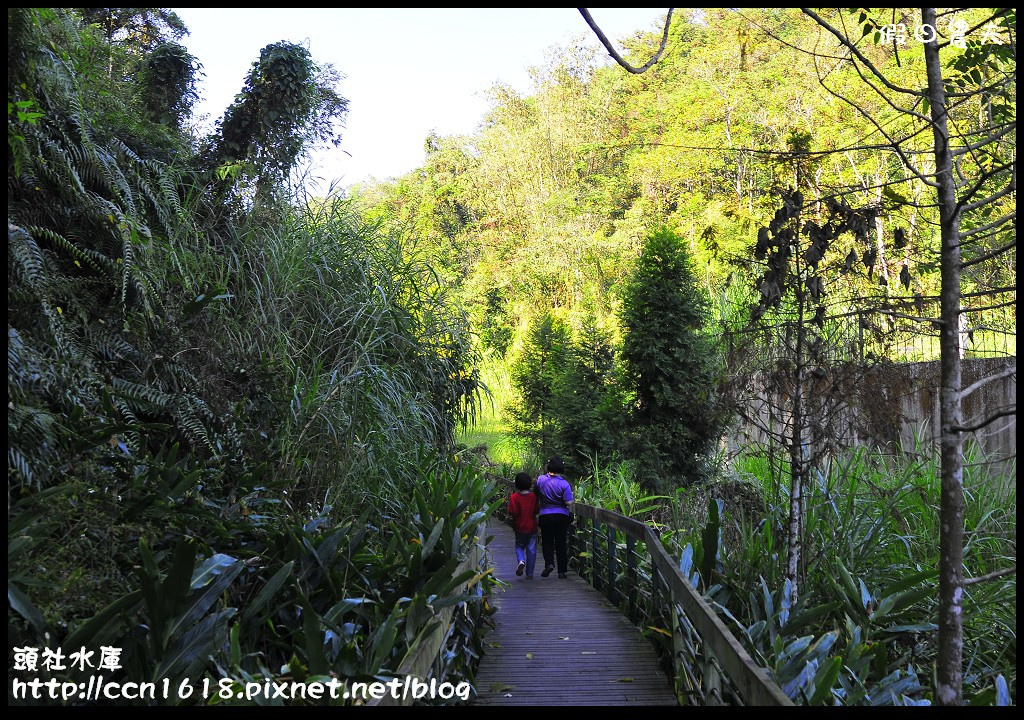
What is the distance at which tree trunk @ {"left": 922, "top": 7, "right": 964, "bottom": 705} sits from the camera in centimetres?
362

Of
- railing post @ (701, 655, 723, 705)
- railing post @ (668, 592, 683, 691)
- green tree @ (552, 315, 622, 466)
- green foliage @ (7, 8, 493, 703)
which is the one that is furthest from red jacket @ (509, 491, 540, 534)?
railing post @ (701, 655, 723, 705)

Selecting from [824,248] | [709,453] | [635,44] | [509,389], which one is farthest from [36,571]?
[635,44]

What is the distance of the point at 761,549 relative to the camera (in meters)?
6.19

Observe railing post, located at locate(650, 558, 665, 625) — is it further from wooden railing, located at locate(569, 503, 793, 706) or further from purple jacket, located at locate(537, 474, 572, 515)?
purple jacket, located at locate(537, 474, 572, 515)

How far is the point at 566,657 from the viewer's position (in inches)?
250

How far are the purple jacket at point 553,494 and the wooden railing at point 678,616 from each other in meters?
0.31

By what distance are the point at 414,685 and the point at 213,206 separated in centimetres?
548

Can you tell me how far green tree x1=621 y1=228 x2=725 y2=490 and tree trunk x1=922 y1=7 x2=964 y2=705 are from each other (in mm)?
8952

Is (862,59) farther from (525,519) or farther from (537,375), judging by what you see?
(537,375)

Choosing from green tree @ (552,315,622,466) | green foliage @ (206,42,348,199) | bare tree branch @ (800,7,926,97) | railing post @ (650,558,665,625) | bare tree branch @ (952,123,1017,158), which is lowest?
railing post @ (650,558,665,625)

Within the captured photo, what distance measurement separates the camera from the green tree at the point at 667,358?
12.9 metres

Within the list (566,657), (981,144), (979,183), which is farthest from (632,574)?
(979,183)

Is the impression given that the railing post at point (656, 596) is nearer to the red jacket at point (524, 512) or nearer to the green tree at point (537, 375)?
the red jacket at point (524, 512)
